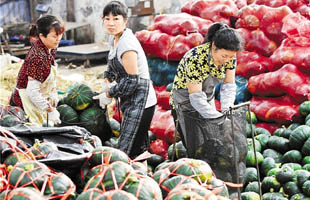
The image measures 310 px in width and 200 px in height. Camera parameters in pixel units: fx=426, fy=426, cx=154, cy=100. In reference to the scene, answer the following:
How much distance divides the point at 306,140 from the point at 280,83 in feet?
3.51

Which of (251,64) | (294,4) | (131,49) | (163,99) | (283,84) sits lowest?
(163,99)

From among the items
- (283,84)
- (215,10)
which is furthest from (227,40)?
(215,10)

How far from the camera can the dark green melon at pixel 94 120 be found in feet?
13.8

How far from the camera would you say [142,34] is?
546cm

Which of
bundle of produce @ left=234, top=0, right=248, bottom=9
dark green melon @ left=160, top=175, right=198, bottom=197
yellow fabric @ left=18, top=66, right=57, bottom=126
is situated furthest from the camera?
bundle of produce @ left=234, top=0, right=248, bottom=9

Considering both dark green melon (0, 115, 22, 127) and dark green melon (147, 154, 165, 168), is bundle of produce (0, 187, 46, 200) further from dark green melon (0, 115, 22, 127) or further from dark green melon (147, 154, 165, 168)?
dark green melon (147, 154, 165, 168)

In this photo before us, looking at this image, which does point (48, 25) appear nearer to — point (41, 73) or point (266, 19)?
point (41, 73)

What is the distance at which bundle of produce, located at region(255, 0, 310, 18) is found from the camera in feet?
17.4

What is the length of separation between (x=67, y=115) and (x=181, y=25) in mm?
A: 1964

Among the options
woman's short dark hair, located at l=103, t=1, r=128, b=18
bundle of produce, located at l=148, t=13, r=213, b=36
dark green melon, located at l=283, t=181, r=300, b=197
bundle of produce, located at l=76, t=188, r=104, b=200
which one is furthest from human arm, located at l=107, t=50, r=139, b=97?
bundle of produce, located at l=148, t=13, r=213, b=36

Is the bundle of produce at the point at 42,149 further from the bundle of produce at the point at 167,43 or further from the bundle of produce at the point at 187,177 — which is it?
the bundle of produce at the point at 167,43

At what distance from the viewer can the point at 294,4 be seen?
5.44 meters

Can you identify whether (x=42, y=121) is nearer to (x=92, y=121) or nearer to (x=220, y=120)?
(x=92, y=121)

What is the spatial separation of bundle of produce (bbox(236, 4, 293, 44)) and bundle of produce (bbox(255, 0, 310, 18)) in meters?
0.26
